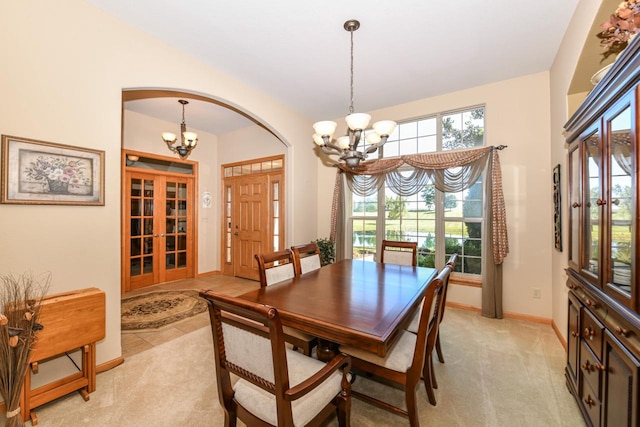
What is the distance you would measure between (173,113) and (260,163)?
1.69m

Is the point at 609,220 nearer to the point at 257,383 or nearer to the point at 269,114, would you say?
the point at 257,383

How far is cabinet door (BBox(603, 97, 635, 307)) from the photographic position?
3.80 ft

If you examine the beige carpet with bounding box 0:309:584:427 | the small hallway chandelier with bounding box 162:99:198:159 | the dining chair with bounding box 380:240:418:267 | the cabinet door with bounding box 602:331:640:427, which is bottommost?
the beige carpet with bounding box 0:309:584:427

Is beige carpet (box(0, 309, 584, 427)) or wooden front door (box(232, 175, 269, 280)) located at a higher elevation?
wooden front door (box(232, 175, 269, 280))

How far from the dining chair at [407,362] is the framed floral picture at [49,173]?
2.38 m

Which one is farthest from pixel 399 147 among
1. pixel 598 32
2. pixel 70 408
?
pixel 70 408

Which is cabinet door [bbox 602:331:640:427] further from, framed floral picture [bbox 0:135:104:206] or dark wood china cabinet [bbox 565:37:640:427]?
framed floral picture [bbox 0:135:104:206]

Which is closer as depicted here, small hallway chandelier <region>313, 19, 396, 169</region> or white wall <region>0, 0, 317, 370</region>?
white wall <region>0, 0, 317, 370</region>

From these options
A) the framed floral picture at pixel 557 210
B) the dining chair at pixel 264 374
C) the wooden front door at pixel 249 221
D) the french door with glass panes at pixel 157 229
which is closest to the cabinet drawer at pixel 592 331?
the dining chair at pixel 264 374

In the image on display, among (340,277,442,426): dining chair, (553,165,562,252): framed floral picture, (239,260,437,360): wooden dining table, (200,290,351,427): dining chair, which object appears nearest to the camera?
(200,290,351,427): dining chair

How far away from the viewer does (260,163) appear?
530 cm

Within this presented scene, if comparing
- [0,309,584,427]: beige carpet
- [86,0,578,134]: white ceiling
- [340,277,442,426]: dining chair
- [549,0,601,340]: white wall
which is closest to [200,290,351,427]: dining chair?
[340,277,442,426]: dining chair

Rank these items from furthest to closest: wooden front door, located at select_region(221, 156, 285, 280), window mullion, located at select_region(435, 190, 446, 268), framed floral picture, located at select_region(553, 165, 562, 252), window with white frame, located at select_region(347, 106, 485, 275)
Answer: wooden front door, located at select_region(221, 156, 285, 280) < window mullion, located at select_region(435, 190, 446, 268) < window with white frame, located at select_region(347, 106, 485, 275) < framed floral picture, located at select_region(553, 165, 562, 252)

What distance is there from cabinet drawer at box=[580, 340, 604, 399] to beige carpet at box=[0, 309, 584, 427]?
1.24 feet
